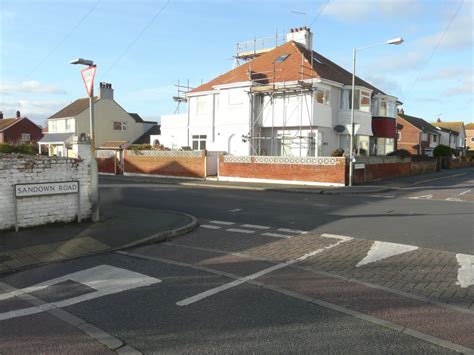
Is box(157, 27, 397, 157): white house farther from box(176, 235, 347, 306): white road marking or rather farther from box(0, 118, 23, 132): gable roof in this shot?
box(0, 118, 23, 132): gable roof

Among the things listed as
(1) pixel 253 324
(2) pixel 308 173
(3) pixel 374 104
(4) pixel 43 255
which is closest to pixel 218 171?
(2) pixel 308 173

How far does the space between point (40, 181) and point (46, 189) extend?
0.21m

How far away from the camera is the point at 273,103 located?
1220 inches

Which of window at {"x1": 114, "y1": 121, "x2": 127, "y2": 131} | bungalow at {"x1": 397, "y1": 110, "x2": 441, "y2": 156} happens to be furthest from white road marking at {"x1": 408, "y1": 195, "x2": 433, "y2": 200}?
bungalow at {"x1": 397, "y1": 110, "x2": 441, "y2": 156}

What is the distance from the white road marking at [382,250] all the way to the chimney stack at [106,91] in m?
50.3

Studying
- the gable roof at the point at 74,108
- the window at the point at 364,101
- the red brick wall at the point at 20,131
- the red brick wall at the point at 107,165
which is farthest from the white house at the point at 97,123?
the window at the point at 364,101

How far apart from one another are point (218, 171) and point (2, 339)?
24.0 meters

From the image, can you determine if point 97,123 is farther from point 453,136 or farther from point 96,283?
point 453,136

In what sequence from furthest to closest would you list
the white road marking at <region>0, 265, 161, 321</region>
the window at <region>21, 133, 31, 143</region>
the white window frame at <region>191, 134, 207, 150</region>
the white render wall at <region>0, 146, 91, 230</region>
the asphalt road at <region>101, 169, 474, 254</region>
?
the window at <region>21, 133, 31, 143</region> < the white window frame at <region>191, 134, 207, 150</region> < the asphalt road at <region>101, 169, 474, 254</region> < the white render wall at <region>0, 146, 91, 230</region> < the white road marking at <region>0, 265, 161, 321</region>

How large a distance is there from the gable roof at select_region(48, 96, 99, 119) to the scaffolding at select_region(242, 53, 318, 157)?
28245 millimetres

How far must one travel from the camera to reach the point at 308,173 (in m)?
24.2

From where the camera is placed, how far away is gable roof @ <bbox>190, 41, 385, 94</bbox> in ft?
100

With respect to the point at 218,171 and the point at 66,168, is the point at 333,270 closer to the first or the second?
the point at 66,168

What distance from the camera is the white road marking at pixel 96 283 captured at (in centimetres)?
512
